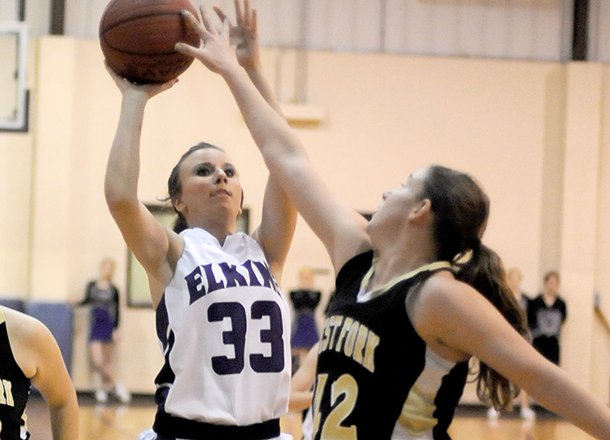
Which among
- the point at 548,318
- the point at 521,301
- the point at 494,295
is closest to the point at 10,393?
the point at 494,295

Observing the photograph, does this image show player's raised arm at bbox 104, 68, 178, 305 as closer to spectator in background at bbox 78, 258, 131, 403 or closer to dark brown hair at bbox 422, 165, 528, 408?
dark brown hair at bbox 422, 165, 528, 408

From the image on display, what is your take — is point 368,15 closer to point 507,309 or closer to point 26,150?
point 26,150

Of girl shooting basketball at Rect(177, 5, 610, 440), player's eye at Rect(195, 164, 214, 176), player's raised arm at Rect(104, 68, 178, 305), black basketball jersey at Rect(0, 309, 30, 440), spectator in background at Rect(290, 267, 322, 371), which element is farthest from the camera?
spectator in background at Rect(290, 267, 322, 371)

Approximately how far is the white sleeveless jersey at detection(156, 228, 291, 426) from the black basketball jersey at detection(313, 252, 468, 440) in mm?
689

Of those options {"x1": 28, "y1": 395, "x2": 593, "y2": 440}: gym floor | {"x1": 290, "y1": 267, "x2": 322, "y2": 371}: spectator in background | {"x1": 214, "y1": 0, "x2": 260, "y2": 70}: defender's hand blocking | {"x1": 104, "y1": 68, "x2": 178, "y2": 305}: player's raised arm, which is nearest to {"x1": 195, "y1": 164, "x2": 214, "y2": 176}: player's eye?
{"x1": 104, "y1": 68, "x2": 178, "y2": 305}: player's raised arm

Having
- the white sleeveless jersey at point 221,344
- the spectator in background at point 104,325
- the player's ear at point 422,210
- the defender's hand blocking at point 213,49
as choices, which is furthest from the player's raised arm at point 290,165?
the spectator in background at point 104,325

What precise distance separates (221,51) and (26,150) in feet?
31.7

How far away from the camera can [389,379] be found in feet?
7.34

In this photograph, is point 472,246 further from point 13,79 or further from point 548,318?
point 548,318

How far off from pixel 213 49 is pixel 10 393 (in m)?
1.03

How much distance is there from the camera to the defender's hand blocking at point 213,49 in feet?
8.88

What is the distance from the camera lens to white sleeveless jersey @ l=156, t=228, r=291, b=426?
2.96 meters

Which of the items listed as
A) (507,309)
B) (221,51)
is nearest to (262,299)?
(221,51)

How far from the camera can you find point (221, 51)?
2.74 meters
